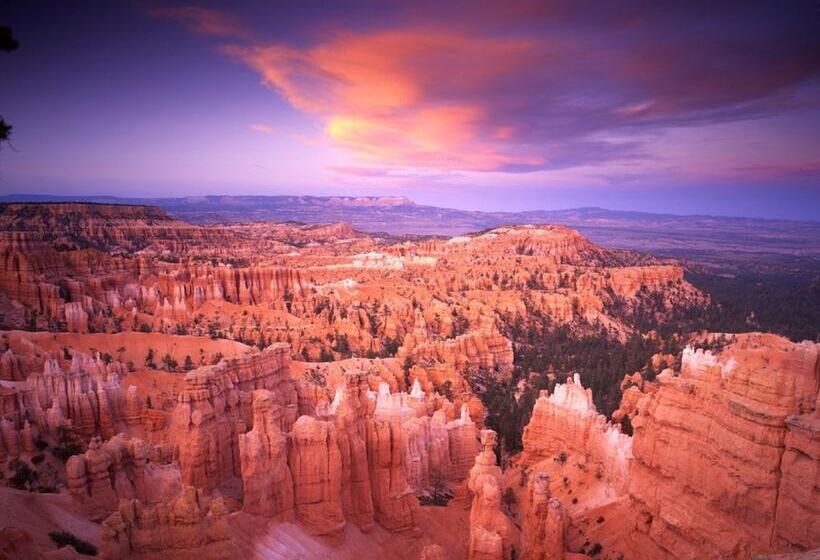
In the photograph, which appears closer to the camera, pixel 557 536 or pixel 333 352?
pixel 557 536

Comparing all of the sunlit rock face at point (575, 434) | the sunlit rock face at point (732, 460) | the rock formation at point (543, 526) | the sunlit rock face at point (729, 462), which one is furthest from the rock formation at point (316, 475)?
the sunlit rock face at point (575, 434)

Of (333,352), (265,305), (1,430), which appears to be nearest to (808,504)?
(1,430)

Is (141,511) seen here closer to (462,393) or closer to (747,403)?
(747,403)

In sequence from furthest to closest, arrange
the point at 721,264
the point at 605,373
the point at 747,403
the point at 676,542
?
the point at 721,264 < the point at 605,373 < the point at 676,542 < the point at 747,403

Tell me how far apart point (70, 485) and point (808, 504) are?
17.3m

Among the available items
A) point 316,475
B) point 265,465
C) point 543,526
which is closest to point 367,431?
point 316,475

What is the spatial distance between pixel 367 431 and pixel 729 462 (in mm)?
11234

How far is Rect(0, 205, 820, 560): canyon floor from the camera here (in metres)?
11.9

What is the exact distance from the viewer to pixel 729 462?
12.5 meters

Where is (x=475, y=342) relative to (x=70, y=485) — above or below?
below

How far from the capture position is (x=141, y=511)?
11359 mm

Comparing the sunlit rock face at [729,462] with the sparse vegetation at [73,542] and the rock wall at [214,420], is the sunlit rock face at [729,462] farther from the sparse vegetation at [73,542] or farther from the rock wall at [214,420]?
the sparse vegetation at [73,542]

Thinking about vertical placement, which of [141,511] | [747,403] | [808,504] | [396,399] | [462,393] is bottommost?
[462,393]

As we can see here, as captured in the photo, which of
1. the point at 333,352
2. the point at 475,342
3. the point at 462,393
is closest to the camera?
the point at 462,393
